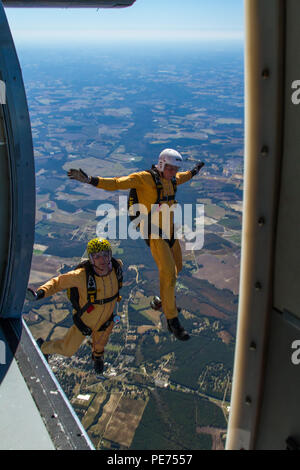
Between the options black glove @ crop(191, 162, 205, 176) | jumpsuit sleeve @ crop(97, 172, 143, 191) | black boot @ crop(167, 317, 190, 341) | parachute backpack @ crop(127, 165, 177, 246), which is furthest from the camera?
black glove @ crop(191, 162, 205, 176)

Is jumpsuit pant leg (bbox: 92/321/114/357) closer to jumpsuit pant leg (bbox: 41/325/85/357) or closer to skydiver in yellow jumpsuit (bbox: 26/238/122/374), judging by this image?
skydiver in yellow jumpsuit (bbox: 26/238/122/374)

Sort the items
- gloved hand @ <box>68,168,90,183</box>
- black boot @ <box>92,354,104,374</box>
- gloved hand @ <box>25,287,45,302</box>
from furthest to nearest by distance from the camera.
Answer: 1. black boot @ <box>92,354,104,374</box>
2. gloved hand @ <box>25,287,45,302</box>
3. gloved hand @ <box>68,168,90,183</box>

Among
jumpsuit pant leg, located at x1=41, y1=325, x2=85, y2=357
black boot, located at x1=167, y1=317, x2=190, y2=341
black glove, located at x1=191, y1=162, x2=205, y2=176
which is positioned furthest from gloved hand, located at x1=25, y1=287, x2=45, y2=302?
black glove, located at x1=191, y1=162, x2=205, y2=176

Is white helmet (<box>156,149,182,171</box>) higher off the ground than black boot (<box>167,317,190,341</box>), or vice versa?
white helmet (<box>156,149,182,171</box>)

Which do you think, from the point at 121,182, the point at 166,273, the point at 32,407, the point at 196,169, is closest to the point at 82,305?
the point at 166,273

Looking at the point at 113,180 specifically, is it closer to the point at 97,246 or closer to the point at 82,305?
the point at 97,246

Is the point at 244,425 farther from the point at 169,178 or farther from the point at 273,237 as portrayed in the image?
the point at 169,178

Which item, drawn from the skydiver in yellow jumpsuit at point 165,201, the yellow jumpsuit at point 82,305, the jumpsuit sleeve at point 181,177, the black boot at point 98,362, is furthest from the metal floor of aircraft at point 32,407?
the jumpsuit sleeve at point 181,177

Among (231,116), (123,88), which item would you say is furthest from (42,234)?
(123,88)
